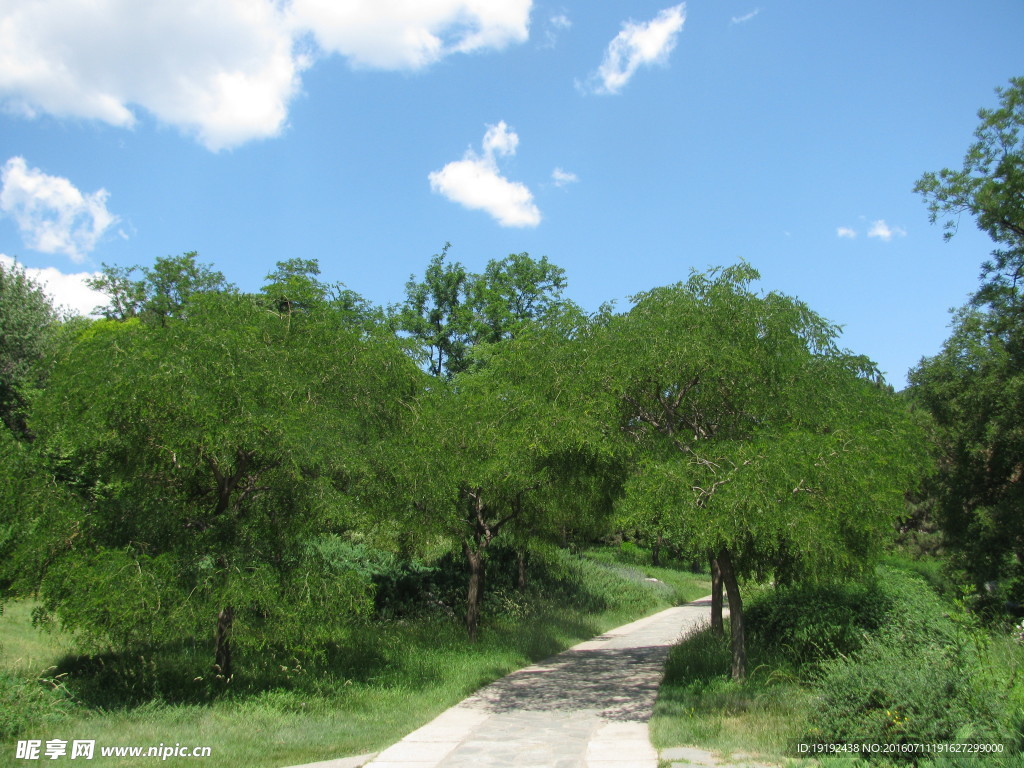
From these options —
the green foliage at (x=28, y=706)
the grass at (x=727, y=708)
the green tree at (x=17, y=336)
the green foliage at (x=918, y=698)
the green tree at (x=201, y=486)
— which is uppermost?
the green tree at (x=17, y=336)

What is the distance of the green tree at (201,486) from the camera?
888 cm

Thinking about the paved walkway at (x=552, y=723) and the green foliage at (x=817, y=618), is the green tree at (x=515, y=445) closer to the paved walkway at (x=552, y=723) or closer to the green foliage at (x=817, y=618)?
the paved walkway at (x=552, y=723)

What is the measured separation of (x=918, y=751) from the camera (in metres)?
6.08

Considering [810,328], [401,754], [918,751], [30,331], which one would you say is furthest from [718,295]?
[30,331]

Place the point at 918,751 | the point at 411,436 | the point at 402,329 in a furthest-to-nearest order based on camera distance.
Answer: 1. the point at 402,329
2. the point at 411,436
3. the point at 918,751

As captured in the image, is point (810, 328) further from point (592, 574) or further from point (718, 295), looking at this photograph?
point (592, 574)

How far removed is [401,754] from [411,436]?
5510 mm

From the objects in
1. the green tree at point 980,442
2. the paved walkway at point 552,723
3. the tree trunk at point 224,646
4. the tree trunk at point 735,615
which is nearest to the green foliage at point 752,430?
the tree trunk at point 735,615

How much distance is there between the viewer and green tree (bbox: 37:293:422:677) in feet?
29.1

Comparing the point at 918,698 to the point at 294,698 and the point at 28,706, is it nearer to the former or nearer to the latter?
the point at 294,698

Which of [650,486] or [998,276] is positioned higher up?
[998,276]

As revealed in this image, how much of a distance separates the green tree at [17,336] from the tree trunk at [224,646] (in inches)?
576

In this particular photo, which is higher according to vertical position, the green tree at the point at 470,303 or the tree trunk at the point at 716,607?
the green tree at the point at 470,303

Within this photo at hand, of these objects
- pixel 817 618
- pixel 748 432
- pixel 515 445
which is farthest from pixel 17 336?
pixel 817 618
